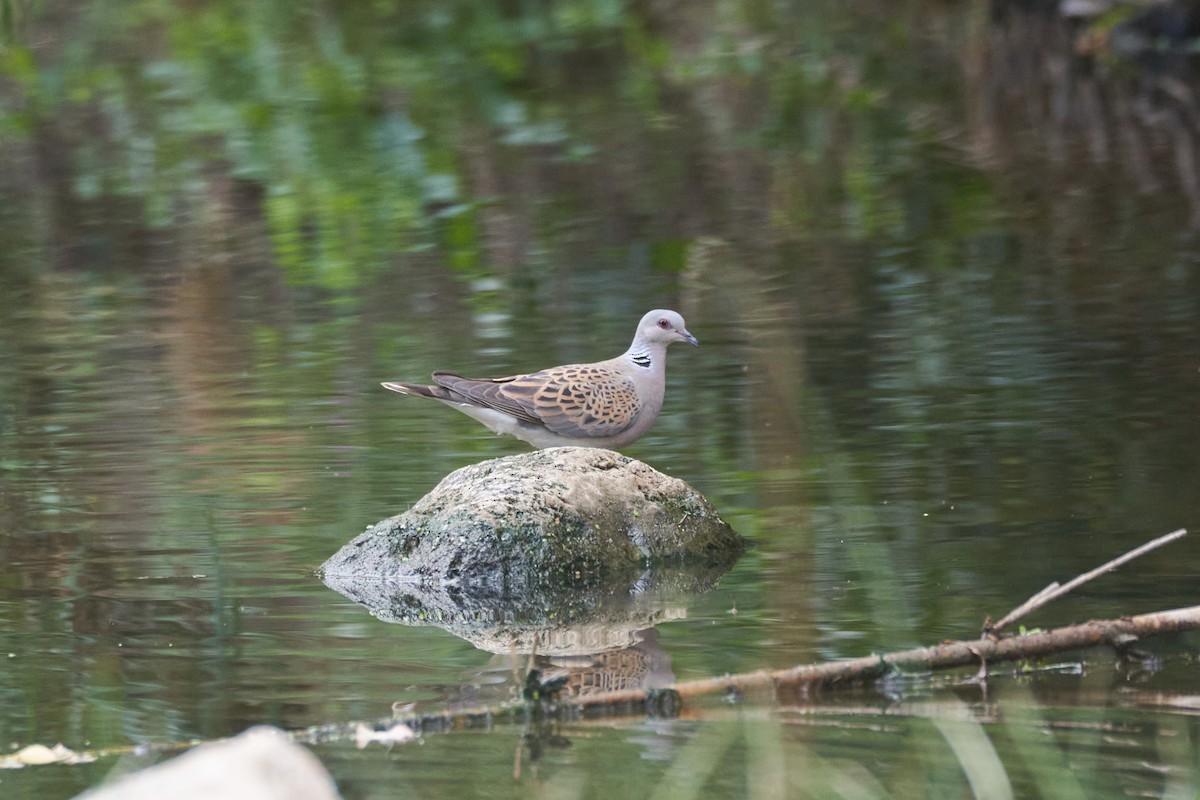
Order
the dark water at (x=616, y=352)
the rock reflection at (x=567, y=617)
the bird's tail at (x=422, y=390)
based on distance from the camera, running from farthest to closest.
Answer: the bird's tail at (x=422, y=390)
the rock reflection at (x=567, y=617)
the dark water at (x=616, y=352)

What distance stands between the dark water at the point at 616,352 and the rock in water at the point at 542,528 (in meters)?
0.23

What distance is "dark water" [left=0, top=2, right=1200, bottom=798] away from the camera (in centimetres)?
487

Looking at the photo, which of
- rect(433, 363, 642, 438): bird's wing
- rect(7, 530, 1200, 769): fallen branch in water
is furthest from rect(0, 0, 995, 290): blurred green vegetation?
rect(7, 530, 1200, 769): fallen branch in water

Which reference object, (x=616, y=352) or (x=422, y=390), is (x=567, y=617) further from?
(x=616, y=352)

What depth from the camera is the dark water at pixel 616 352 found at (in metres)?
4.87

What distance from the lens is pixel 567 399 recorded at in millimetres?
7484

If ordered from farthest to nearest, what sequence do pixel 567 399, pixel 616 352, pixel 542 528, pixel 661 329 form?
pixel 616 352
pixel 661 329
pixel 567 399
pixel 542 528

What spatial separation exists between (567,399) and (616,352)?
96.2 inches

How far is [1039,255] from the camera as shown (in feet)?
38.8

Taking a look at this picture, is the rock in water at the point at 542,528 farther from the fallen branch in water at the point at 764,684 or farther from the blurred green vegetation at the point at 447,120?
the blurred green vegetation at the point at 447,120

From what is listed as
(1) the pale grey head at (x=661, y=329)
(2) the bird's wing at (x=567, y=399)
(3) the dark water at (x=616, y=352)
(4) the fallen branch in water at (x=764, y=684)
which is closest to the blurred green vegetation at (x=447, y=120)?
(3) the dark water at (x=616, y=352)

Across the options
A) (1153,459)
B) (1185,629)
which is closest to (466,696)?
(1185,629)

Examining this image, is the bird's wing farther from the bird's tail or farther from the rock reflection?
the rock reflection

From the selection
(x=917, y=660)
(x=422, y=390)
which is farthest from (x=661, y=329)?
(x=917, y=660)
